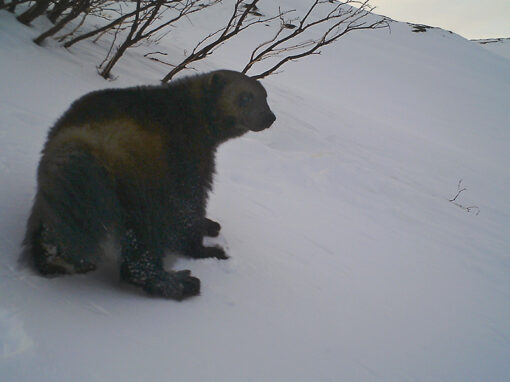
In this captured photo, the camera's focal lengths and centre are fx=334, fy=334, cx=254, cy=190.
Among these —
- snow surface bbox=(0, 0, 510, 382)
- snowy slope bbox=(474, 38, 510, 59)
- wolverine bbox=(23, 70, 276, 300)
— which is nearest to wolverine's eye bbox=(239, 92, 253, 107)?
wolverine bbox=(23, 70, 276, 300)

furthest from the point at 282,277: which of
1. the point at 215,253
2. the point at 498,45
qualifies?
the point at 498,45

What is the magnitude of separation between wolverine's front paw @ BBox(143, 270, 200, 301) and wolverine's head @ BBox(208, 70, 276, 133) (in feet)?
3.34

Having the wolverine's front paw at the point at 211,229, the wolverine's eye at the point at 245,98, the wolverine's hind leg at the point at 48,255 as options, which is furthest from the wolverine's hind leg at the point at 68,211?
the wolverine's eye at the point at 245,98

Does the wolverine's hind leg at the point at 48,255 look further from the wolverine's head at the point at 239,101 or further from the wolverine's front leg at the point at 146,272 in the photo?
the wolverine's head at the point at 239,101

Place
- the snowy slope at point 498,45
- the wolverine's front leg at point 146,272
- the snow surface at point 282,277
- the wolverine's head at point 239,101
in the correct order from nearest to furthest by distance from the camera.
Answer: the snow surface at point 282,277 < the wolverine's front leg at point 146,272 < the wolverine's head at point 239,101 < the snowy slope at point 498,45

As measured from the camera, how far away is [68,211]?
1.23 m

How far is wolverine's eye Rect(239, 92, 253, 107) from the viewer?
2.15 meters

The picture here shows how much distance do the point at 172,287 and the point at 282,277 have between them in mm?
678

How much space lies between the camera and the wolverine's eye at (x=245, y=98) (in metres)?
2.15

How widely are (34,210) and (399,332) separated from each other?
182 cm

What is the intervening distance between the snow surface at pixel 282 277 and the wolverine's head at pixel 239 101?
697 millimetres

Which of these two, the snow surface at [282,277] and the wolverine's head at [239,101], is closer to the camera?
the snow surface at [282,277]

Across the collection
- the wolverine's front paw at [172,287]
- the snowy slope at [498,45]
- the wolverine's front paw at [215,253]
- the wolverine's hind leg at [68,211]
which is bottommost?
the wolverine's front paw at [172,287]

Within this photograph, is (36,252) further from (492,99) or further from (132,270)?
(492,99)
